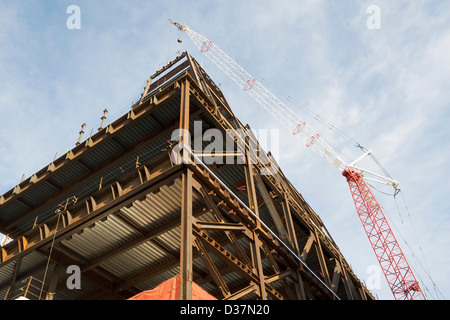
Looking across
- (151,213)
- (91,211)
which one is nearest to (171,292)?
(91,211)

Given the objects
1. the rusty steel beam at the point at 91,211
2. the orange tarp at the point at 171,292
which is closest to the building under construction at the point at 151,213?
the rusty steel beam at the point at 91,211

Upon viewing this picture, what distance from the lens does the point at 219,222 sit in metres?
14.6

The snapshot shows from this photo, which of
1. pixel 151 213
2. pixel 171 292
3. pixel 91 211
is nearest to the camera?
pixel 171 292

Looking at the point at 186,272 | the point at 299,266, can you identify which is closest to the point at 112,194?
the point at 186,272

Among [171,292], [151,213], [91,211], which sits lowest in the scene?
[171,292]

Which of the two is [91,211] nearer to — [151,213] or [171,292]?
[151,213]

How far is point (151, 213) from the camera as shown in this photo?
57.8 feet

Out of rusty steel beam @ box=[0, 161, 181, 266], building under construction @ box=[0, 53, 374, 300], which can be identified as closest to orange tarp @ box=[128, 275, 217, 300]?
Result: building under construction @ box=[0, 53, 374, 300]

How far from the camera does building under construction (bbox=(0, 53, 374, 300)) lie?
1509 cm

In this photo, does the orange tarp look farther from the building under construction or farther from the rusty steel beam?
the rusty steel beam

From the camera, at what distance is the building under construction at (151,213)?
15.1 metres

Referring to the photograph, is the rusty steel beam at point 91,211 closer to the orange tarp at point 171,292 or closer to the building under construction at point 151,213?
the building under construction at point 151,213
